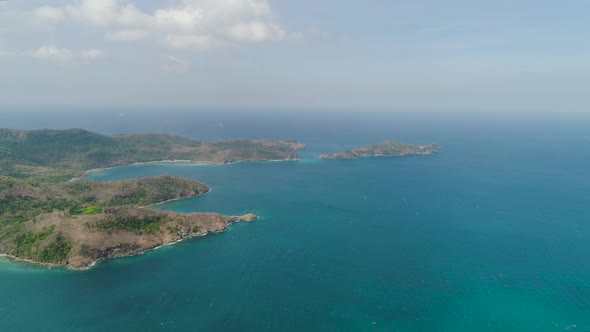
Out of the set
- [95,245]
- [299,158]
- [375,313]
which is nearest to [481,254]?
[375,313]

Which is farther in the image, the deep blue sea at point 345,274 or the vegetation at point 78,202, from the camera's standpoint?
the vegetation at point 78,202

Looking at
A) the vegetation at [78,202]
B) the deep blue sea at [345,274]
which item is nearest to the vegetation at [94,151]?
the vegetation at [78,202]

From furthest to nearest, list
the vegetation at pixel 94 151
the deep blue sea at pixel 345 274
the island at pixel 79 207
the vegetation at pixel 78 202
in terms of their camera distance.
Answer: the vegetation at pixel 94 151 < the vegetation at pixel 78 202 < the island at pixel 79 207 < the deep blue sea at pixel 345 274

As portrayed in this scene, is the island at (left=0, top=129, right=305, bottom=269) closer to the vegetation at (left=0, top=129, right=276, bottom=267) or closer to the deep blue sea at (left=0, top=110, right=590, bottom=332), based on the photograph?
the vegetation at (left=0, top=129, right=276, bottom=267)

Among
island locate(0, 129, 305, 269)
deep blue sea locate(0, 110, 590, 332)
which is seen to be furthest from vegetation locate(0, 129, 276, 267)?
deep blue sea locate(0, 110, 590, 332)

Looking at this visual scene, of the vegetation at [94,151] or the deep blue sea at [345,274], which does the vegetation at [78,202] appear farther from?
the deep blue sea at [345,274]

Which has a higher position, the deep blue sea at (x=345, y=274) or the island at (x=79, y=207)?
the island at (x=79, y=207)

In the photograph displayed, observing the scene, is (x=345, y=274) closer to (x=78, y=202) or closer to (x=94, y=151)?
(x=78, y=202)

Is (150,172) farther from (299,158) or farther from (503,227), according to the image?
(503,227)

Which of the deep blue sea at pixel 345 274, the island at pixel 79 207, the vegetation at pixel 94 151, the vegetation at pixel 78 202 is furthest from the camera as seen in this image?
the vegetation at pixel 94 151
